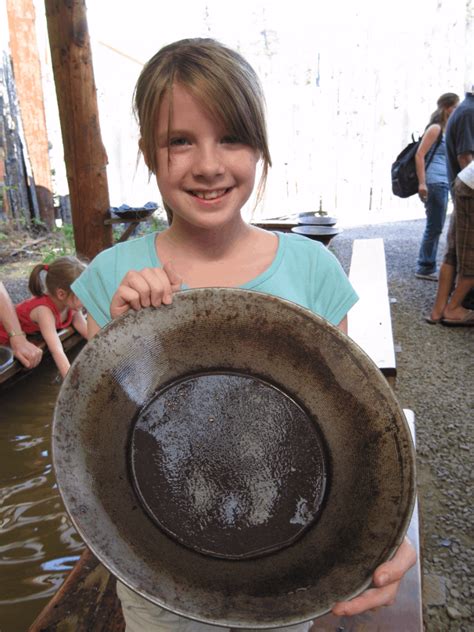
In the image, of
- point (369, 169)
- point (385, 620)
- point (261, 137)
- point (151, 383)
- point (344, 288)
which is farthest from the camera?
point (369, 169)

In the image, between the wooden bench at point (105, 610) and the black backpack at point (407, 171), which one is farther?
the black backpack at point (407, 171)

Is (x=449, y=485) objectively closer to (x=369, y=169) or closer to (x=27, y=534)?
(x=27, y=534)

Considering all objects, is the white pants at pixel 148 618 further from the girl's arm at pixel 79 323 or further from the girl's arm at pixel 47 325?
the girl's arm at pixel 79 323

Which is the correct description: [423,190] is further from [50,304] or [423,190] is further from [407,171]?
[50,304]

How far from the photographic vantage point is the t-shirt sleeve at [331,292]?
129cm

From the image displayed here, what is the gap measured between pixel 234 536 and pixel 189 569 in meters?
0.11

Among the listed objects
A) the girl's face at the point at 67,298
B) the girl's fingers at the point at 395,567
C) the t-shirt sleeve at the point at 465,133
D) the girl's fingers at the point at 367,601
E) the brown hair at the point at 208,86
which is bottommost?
the girl's face at the point at 67,298

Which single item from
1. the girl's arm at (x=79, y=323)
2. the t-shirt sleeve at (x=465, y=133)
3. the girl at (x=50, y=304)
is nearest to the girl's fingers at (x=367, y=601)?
the girl at (x=50, y=304)

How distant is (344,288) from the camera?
1.30 meters

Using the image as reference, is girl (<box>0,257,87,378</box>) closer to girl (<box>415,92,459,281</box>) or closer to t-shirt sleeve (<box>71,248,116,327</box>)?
Answer: t-shirt sleeve (<box>71,248,116,327</box>)

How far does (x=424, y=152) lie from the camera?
5.55 meters

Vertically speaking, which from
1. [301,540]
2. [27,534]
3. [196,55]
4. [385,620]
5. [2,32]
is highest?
[2,32]

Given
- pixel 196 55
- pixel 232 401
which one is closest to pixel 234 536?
pixel 232 401

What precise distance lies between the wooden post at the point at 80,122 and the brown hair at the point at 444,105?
11.9ft
